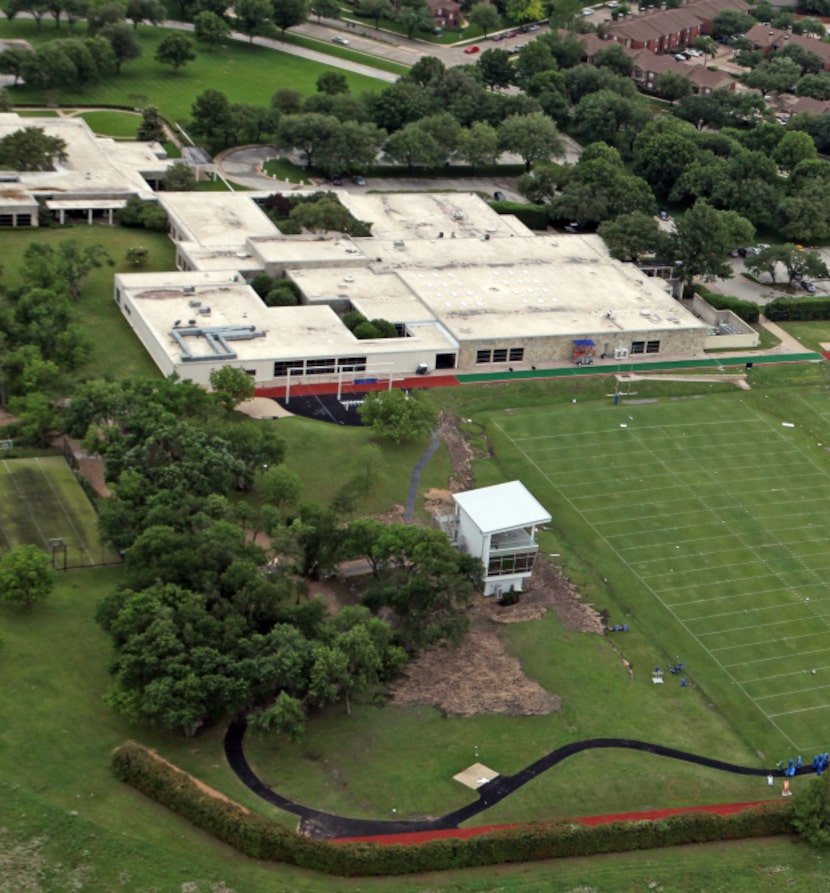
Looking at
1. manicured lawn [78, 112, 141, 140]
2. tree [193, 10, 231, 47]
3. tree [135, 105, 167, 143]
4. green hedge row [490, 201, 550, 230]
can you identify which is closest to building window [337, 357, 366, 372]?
green hedge row [490, 201, 550, 230]

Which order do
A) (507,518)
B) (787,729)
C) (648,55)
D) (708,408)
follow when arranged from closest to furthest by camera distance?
(787,729) < (507,518) < (708,408) < (648,55)

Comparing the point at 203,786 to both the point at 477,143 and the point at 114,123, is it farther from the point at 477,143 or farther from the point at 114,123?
the point at 114,123

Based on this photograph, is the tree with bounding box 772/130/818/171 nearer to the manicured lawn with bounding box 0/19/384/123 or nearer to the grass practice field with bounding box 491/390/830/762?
the manicured lawn with bounding box 0/19/384/123

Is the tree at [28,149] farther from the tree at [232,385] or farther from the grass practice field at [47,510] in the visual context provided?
the grass practice field at [47,510]

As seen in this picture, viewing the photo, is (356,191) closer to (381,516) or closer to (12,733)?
(381,516)

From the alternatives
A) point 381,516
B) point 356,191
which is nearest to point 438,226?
point 356,191

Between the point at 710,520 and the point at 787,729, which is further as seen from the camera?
the point at 710,520

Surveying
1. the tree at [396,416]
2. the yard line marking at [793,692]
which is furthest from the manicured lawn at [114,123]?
the yard line marking at [793,692]
